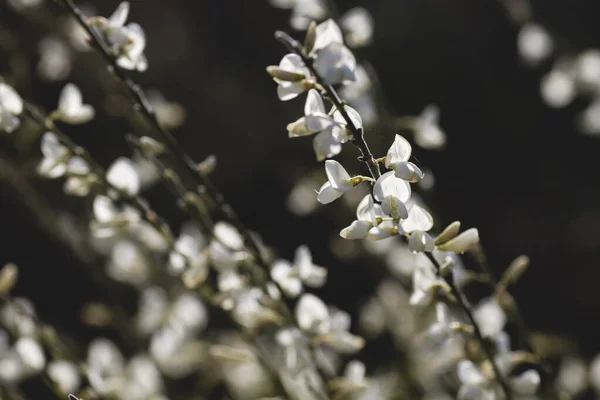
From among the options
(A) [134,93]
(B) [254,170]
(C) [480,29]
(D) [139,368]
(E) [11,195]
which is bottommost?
(D) [139,368]

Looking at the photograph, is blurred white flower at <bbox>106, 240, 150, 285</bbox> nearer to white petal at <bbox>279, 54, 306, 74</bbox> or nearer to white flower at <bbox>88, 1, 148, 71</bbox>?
white flower at <bbox>88, 1, 148, 71</bbox>

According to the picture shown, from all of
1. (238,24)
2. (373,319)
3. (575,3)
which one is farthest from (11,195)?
(575,3)

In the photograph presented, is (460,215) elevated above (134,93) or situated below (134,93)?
above

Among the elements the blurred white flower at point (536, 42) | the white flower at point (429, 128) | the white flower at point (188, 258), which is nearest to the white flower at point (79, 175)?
the white flower at point (188, 258)

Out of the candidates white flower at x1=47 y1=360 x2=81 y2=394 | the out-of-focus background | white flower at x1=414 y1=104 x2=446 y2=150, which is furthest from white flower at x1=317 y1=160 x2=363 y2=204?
the out-of-focus background

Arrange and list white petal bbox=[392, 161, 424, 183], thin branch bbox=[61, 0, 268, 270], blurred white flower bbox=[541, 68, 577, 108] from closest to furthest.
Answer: white petal bbox=[392, 161, 424, 183]
thin branch bbox=[61, 0, 268, 270]
blurred white flower bbox=[541, 68, 577, 108]

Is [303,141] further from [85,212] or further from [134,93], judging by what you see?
[134,93]

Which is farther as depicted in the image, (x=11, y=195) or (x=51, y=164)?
(x=11, y=195)
